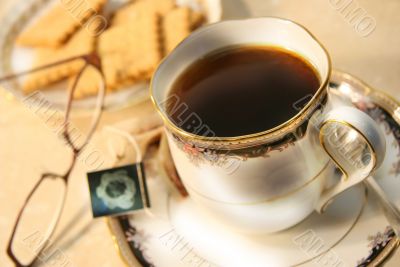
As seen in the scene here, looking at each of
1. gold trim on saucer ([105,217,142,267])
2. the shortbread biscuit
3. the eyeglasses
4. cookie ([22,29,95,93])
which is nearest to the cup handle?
gold trim on saucer ([105,217,142,267])

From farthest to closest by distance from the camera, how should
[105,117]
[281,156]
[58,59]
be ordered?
[58,59] < [105,117] < [281,156]

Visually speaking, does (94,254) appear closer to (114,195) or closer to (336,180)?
(114,195)

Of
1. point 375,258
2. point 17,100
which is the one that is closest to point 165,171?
point 375,258

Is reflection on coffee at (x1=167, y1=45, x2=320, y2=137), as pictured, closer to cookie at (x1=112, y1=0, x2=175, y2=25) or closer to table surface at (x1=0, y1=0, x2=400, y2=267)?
table surface at (x1=0, y1=0, x2=400, y2=267)

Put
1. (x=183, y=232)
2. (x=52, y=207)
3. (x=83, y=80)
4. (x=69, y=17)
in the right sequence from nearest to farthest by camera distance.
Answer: (x=183, y=232), (x=52, y=207), (x=83, y=80), (x=69, y=17)

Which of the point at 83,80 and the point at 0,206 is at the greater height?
the point at 83,80

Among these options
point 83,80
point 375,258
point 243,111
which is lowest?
point 83,80

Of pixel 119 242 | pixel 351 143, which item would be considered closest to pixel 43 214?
pixel 119 242

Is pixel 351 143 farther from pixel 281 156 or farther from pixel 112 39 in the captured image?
pixel 112 39
